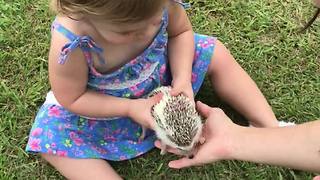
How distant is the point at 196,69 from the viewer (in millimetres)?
3160

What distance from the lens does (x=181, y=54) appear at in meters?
3.01

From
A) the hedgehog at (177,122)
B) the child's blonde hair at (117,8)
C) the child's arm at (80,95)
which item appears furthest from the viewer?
the child's arm at (80,95)

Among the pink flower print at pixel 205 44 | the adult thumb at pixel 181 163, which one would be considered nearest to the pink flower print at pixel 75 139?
the adult thumb at pixel 181 163

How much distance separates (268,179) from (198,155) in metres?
0.52

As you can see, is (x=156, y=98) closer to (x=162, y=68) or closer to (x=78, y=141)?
(x=162, y=68)

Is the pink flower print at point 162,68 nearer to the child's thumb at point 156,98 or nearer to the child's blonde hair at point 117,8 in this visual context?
the child's thumb at point 156,98

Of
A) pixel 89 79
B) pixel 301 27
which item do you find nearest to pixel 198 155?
pixel 89 79

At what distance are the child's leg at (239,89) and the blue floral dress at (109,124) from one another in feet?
0.45

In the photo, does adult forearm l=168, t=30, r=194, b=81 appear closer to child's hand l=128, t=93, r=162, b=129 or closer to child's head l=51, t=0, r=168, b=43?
child's hand l=128, t=93, r=162, b=129

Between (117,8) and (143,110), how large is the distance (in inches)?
28.2

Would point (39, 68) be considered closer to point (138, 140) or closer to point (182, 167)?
point (138, 140)

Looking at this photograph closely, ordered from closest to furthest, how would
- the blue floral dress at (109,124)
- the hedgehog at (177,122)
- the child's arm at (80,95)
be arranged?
1. the hedgehog at (177,122)
2. the child's arm at (80,95)
3. the blue floral dress at (109,124)

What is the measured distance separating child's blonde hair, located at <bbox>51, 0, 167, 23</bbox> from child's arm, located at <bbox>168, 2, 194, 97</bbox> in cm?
66

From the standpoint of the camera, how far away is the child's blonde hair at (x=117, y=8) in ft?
7.18
